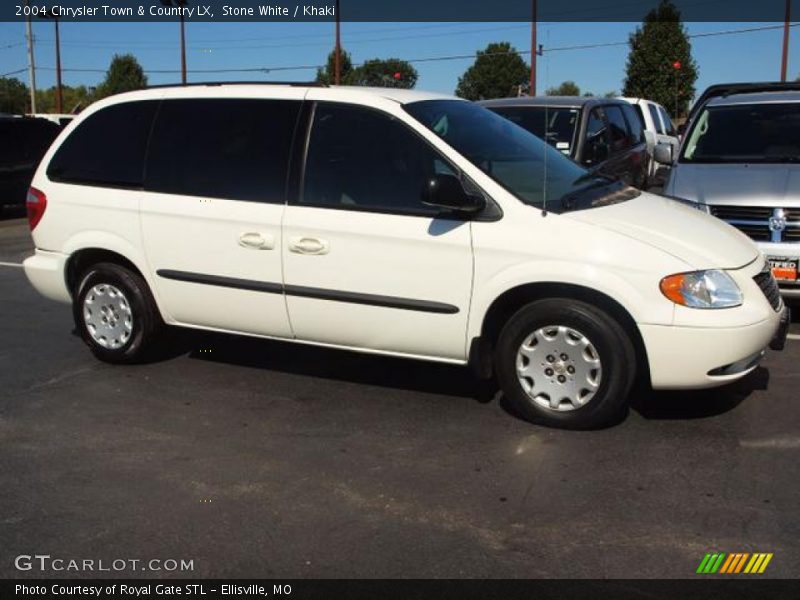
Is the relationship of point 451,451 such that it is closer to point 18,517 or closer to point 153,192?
point 18,517

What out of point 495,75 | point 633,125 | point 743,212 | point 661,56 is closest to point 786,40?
point 661,56

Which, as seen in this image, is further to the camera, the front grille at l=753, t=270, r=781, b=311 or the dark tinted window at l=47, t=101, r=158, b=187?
the dark tinted window at l=47, t=101, r=158, b=187

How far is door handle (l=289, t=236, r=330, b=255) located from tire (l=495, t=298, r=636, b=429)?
112cm

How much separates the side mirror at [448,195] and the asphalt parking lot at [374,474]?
119 centimetres

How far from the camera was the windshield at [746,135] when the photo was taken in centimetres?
747

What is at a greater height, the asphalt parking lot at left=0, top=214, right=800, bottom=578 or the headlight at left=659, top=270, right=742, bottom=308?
the headlight at left=659, top=270, right=742, bottom=308

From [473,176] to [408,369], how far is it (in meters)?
1.61

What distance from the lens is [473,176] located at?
4.66 metres

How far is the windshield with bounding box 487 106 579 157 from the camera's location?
9320mm

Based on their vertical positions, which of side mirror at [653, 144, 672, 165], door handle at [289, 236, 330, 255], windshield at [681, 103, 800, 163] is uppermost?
windshield at [681, 103, 800, 163]

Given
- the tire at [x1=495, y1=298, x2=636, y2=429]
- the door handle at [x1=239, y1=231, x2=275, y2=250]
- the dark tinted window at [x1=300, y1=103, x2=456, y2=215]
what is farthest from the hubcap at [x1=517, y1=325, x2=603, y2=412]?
the door handle at [x1=239, y1=231, x2=275, y2=250]

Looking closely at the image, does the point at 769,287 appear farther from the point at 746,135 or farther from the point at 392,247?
the point at 746,135

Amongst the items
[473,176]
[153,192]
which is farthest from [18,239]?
[473,176]

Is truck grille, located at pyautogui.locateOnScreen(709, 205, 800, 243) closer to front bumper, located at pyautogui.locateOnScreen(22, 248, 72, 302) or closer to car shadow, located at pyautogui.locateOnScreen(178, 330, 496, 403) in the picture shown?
car shadow, located at pyautogui.locateOnScreen(178, 330, 496, 403)
